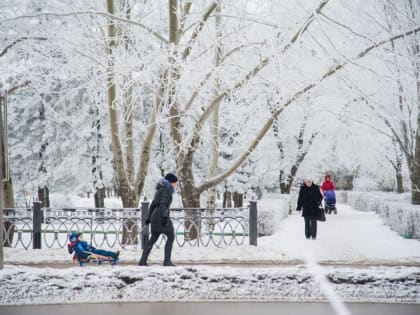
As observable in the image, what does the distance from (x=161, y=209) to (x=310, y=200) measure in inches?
233

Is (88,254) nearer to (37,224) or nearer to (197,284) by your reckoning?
(37,224)

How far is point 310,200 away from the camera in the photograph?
1323 cm

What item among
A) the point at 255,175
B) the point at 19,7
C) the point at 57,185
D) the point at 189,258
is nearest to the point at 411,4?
the point at 189,258

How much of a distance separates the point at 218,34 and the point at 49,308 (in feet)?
28.0

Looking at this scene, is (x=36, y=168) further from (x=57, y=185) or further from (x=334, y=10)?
(x=334, y=10)

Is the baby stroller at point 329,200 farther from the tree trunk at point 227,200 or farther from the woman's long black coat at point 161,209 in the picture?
the woman's long black coat at point 161,209

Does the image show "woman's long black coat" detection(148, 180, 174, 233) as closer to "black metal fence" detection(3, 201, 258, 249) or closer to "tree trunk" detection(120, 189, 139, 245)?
"black metal fence" detection(3, 201, 258, 249)

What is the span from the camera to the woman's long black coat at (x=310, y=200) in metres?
13.2

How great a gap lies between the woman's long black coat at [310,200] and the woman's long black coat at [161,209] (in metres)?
5.46

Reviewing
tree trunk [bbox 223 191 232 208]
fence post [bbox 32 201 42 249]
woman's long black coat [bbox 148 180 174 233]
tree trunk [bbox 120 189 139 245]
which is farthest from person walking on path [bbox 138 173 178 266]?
tree trunk [bbox 223 191 232 208]

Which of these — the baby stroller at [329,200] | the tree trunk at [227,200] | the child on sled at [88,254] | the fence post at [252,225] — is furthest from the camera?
the tree trunk at [227,200]

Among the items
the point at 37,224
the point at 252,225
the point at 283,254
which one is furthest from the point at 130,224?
the point at 283,254

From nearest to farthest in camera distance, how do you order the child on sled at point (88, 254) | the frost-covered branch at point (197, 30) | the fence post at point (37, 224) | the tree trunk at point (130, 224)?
the child on sled at point (88, 254) < the frost-covered branch at point (197, 30) < the fence post at point (37, 224) < the tree trunk at point (130, 224)

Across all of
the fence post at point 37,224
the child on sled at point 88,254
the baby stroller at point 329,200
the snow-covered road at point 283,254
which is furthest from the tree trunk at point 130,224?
the baby stroller at point 329,200
